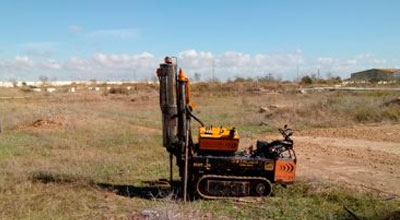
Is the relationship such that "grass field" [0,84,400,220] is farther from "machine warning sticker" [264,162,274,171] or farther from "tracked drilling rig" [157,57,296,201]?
"machine warning sticker" [264,162,274,171]

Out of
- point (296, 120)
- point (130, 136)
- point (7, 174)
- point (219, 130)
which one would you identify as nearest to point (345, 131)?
point (296, 120)

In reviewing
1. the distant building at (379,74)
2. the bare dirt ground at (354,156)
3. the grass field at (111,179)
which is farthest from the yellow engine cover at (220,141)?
the distant building at (379,74)

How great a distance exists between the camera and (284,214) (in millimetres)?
8086

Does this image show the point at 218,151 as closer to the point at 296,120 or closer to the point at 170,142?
the point at 170,142

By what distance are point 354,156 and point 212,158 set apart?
6551mm

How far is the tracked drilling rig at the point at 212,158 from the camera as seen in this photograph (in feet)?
29.8

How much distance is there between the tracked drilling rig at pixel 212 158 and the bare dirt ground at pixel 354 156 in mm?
2001

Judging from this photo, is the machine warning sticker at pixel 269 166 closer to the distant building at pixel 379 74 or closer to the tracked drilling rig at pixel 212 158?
the tracked drilling rig at pixel 212 158

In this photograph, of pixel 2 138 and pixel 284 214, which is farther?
pixel 2 138

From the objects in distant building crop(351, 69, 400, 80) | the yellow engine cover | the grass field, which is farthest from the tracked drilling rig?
distant building crop(351, 69, 400, 80)

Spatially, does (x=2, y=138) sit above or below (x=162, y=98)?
below

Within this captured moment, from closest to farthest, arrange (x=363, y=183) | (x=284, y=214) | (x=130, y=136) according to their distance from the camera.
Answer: (x=284, y=214)
(x=363, y=183)
(x=130, y=136)

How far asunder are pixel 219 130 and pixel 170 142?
→ 3.16 ft

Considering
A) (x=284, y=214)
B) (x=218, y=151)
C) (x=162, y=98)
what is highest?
(x=162, y=98)
